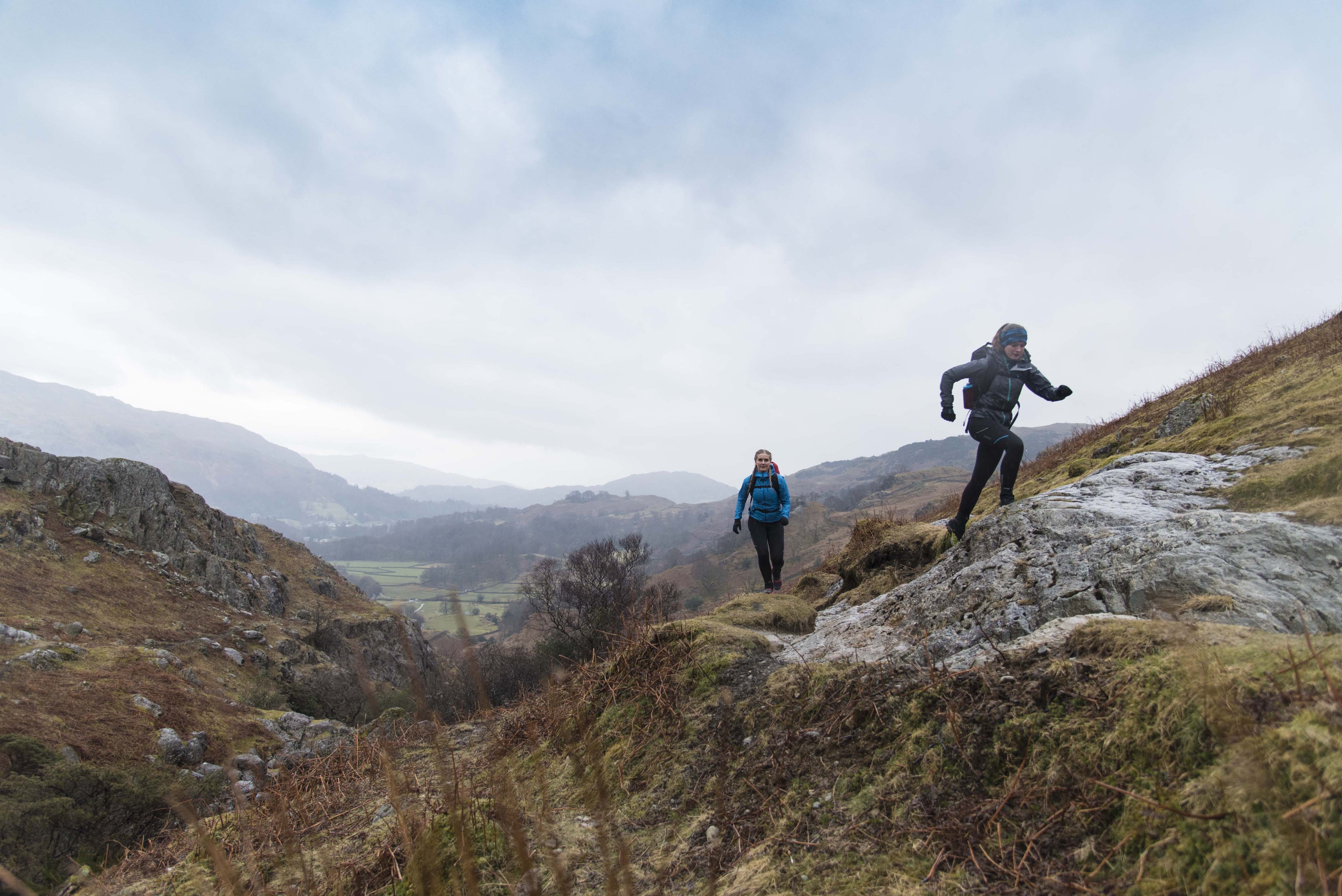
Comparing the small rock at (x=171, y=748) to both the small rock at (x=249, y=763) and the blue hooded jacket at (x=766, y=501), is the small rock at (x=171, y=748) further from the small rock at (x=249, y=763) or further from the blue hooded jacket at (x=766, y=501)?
the blue hooded jacket at (x=766, y=501)

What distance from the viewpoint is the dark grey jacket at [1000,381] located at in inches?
250

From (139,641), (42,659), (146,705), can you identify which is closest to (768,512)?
(146,705)

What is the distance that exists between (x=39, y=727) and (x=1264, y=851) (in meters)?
17.6

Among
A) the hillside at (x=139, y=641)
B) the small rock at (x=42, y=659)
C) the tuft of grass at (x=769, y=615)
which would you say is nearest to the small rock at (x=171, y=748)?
the hillside at (x=139, y=641)

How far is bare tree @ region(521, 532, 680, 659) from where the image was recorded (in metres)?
23.7

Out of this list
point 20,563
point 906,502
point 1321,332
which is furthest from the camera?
point 906,502

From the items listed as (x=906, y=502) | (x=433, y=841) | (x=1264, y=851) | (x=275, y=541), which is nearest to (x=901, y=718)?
(x=1264, y=851)

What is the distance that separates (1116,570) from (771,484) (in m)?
5.35

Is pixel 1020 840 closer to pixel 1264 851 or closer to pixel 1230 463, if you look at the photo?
pixel 1264 851

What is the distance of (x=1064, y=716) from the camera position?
2.40 meters

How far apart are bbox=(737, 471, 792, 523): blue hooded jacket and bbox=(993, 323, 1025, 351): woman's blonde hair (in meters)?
3.44

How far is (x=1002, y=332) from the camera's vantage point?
650 centimetres

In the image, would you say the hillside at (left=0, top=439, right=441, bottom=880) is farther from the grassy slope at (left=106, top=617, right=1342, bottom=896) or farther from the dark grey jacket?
the dark grey jacket

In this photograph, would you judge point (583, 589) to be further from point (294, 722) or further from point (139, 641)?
point (139, 641)
